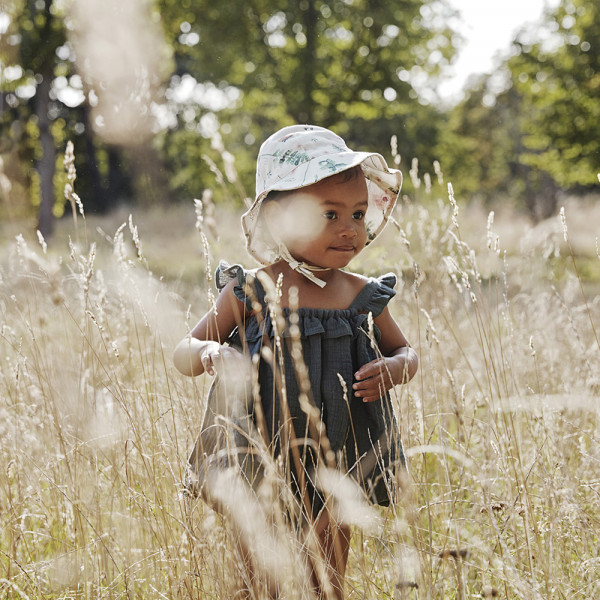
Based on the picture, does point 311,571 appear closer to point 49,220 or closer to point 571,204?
point 49,220

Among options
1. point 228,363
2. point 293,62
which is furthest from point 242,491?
point 293,62

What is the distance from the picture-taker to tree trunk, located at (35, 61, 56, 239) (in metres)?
14.8

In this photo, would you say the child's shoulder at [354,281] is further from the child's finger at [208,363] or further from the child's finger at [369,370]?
the child's finger at [208,363]

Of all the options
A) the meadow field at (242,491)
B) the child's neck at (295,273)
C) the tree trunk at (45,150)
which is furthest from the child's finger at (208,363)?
the tree trunk at (45,150)

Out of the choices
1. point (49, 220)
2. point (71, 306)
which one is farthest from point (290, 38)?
point (71, 306)

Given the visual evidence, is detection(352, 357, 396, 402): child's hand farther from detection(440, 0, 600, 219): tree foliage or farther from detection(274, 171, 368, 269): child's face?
detection(440, 0, 600, 219): tree foliage

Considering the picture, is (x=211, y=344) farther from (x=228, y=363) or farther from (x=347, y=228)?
(x=347, y=228)

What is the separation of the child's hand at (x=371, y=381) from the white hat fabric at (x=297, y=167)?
0.50m

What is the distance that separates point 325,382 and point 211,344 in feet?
1.08

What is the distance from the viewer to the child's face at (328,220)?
5.98ft

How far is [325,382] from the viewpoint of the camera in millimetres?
1795

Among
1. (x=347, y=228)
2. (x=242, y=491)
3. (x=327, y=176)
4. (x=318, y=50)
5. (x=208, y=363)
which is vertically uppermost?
(x=318, y=50)

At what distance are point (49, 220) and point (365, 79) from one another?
25.9 feet

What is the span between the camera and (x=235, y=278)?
1932mm
